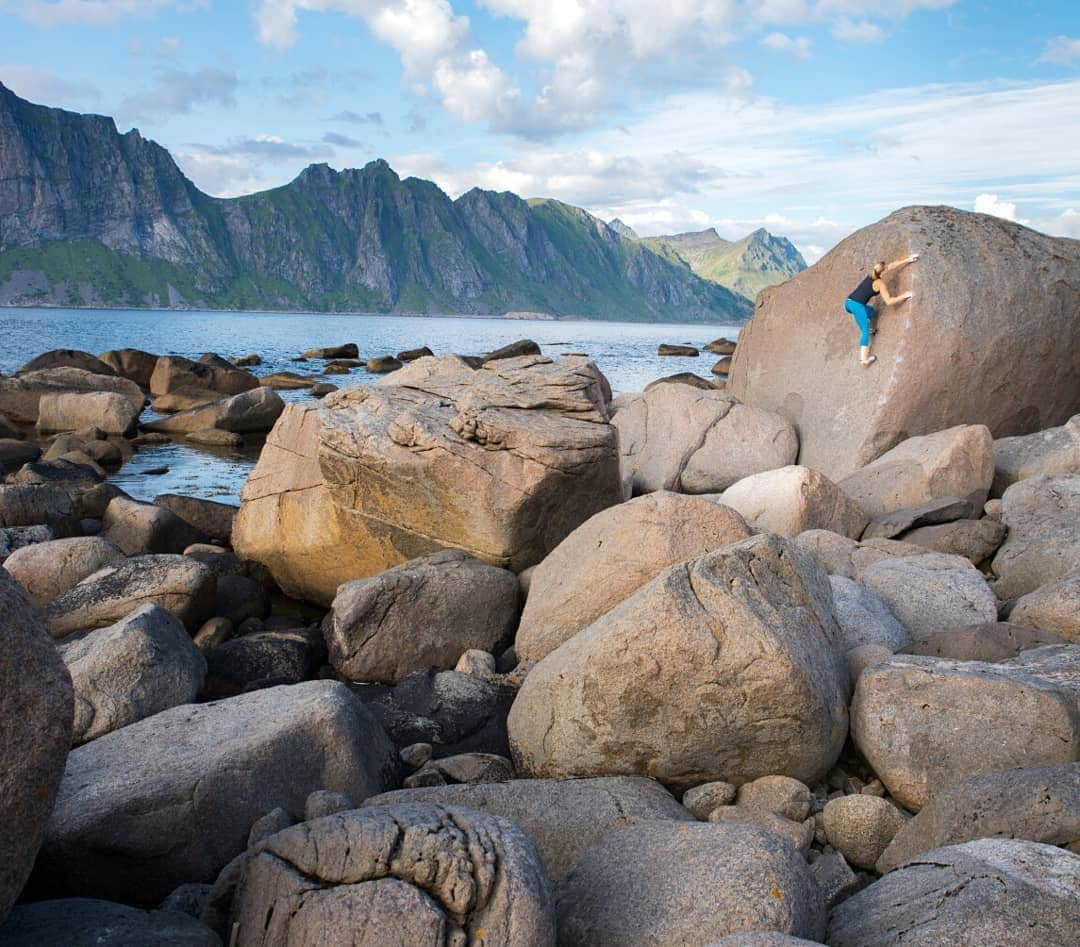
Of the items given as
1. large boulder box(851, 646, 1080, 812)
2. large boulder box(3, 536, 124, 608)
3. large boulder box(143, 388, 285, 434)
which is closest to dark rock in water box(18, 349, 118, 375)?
large boulder box(143, 388, 285, 434)

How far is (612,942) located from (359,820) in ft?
4.41

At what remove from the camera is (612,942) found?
14.5 ft

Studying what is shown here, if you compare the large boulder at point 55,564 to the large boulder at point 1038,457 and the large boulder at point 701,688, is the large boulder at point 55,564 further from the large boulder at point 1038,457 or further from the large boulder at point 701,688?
the large boulder at point 1038,457

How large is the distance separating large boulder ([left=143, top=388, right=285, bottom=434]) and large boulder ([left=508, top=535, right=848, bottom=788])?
24717mm

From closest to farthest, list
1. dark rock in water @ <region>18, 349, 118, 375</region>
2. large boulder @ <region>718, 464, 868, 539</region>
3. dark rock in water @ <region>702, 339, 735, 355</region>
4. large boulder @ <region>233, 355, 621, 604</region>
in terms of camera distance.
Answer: large boulder @ <region>233, 355, 621, 604</region>
large boulder @ <region>718, 464, 868, 539</region>
dark rock in water @ <region>18, 349, 118, 375</region>
dark rock in water @ <region>702, 339, 735, 355</region>

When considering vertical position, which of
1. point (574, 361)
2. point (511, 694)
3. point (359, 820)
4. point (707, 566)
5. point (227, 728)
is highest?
point (574, 361)

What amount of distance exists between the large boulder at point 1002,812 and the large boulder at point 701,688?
42.8 inches

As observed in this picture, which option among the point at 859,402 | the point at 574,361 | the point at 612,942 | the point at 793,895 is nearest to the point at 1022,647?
the point at 793,895

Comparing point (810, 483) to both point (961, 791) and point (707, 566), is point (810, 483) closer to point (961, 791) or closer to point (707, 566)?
point (707, 566)

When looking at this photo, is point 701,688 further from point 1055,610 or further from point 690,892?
point 1055,610

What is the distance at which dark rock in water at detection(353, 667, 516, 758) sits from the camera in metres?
8.12

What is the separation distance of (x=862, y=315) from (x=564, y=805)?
12.1m

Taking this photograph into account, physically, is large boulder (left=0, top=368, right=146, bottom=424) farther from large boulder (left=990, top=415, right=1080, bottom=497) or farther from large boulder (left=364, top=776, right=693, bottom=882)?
large boulder (left=364, top=776, right=693, bottom=882)

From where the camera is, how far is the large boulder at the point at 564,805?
562cm
